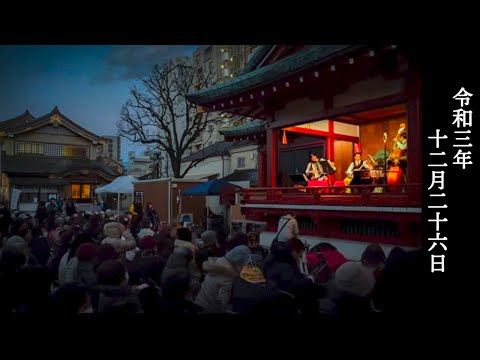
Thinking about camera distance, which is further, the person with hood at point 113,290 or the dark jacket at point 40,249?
the dark jacket at point 40,249

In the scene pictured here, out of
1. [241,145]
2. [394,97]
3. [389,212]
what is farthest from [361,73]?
[241,145]

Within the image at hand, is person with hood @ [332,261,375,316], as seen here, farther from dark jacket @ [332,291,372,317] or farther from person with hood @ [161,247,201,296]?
person with hood @ [161,247,201,296]

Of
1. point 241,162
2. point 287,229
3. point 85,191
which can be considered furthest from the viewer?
point 85,191

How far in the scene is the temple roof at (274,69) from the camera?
22.5 ft

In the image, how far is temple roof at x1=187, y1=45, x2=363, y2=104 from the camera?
6.85 m

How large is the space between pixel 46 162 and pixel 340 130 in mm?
19257

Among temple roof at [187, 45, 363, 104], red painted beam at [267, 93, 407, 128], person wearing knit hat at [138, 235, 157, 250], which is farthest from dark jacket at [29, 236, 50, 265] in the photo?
red painted beam at [267, 93, 407, 128]

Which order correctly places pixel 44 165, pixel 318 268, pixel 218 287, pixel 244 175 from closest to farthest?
pixel 218 287
pixel 318 268
pixel 244 175
pixel 44 165

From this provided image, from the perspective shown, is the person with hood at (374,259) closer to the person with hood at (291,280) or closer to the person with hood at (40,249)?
the person with hood at (291,280)

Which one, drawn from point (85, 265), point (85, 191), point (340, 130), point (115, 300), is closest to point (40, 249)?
point (85, 265)

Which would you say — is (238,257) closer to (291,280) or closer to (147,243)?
(291,280)

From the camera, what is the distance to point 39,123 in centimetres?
2281

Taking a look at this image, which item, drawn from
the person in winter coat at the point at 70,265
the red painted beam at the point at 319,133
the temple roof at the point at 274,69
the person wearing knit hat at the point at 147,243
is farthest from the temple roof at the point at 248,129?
the person in winter coat at the point at 70,265

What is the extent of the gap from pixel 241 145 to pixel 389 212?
586 inches
